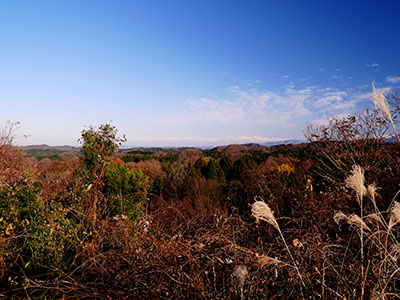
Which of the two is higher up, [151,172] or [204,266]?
[204,266]

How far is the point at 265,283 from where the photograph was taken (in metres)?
1.67

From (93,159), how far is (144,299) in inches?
287

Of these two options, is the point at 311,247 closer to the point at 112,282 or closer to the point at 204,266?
the point at 204,266

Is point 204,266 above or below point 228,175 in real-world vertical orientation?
above

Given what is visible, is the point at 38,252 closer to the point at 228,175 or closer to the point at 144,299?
the point at 144,299

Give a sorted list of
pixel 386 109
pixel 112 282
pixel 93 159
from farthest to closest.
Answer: pixel 93 159 < pixel 386 109 < pixel 112 282

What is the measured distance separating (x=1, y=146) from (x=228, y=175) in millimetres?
23320

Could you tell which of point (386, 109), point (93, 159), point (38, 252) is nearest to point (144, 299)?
point (38, 252)

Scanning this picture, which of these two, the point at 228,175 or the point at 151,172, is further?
the point at 228,175

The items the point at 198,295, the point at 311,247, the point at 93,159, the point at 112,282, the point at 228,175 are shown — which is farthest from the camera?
the point at 228,175

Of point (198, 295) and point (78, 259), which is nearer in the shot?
point (198, 295)

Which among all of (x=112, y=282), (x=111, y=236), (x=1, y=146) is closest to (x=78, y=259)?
(x=111, y=236)

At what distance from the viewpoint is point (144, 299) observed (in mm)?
1680

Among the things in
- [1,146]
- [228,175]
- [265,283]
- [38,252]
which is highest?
[1,146]
